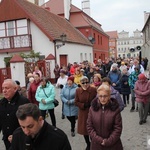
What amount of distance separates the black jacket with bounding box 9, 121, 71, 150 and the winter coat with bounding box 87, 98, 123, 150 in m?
1.45

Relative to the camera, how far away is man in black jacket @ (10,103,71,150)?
2203mm

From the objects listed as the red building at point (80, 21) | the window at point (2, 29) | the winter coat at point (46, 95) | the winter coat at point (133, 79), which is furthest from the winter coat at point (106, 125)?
the red building at point (80, 21)

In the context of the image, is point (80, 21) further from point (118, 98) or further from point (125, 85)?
point (118, 98)

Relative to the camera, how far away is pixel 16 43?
21.0 meters

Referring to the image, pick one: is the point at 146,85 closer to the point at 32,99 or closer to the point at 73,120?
the point at 73,120

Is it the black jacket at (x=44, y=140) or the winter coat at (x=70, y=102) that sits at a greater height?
the black jacket at (x=44, y=140)

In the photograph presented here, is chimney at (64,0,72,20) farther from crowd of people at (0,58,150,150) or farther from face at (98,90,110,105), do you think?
face at (98,90,110,105)

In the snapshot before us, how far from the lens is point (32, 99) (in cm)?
739

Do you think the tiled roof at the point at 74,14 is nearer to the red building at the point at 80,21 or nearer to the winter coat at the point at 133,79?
the red building at the point at 80,21

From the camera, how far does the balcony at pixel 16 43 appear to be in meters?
20.7

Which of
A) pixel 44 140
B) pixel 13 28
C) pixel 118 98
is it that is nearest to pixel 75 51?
pixel 13 28

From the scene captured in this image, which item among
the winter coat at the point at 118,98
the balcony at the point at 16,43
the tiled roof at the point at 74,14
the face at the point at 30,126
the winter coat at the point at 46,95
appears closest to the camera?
the face at the point at 30,126

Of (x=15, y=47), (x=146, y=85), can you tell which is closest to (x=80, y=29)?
(x=15, y=47)

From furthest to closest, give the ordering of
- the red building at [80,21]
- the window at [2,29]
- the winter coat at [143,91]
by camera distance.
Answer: the red building at [80,21]
the window at [2,29]
the winter coat at [143,91]
